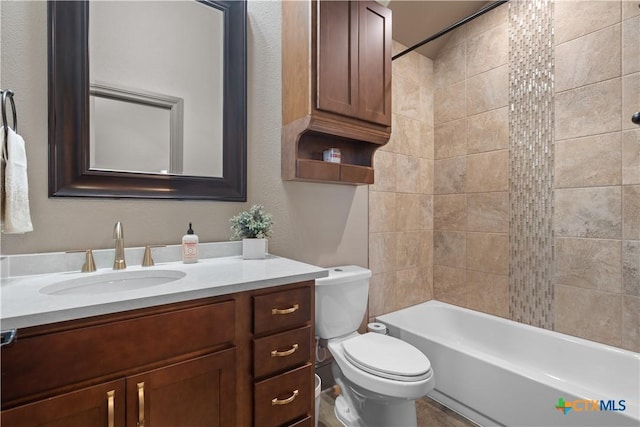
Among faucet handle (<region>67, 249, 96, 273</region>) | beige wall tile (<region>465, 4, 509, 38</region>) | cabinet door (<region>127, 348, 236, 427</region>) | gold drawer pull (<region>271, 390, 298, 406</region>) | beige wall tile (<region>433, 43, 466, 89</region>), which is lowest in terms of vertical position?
gold drawer pull (<region>271, 390, 298, 406</region>)

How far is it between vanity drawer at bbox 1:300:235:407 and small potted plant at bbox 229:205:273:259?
0.49 m

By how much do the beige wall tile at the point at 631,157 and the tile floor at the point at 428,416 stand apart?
1.56 meters

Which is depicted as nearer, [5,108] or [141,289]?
[141,289]

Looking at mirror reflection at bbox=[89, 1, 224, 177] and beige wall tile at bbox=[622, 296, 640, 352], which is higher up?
mirror reflection at bbox=[89, 1, 224, 177]

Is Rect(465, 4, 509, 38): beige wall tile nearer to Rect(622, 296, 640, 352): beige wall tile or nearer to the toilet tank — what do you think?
Rect(622, 296, 640, 352): beige wall tile

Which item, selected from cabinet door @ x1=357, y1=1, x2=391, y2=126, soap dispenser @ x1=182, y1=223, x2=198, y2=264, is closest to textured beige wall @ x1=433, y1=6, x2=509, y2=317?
cabinet door @ x1=357, y1=1, x2=391, y2=126

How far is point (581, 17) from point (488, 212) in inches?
49.8

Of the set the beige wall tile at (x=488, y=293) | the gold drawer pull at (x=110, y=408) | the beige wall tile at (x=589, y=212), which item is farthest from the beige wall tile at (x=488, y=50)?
the gold drawer pull at (x=110, y=408)

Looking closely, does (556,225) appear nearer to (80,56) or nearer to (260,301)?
(260,301)

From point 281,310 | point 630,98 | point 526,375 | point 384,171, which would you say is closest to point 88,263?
point 281,310

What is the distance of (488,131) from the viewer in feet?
7.23

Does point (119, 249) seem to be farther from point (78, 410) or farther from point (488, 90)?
point (488, 90)

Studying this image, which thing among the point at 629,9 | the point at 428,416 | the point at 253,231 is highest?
the point at 629,9

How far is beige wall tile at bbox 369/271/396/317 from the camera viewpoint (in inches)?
84.0
